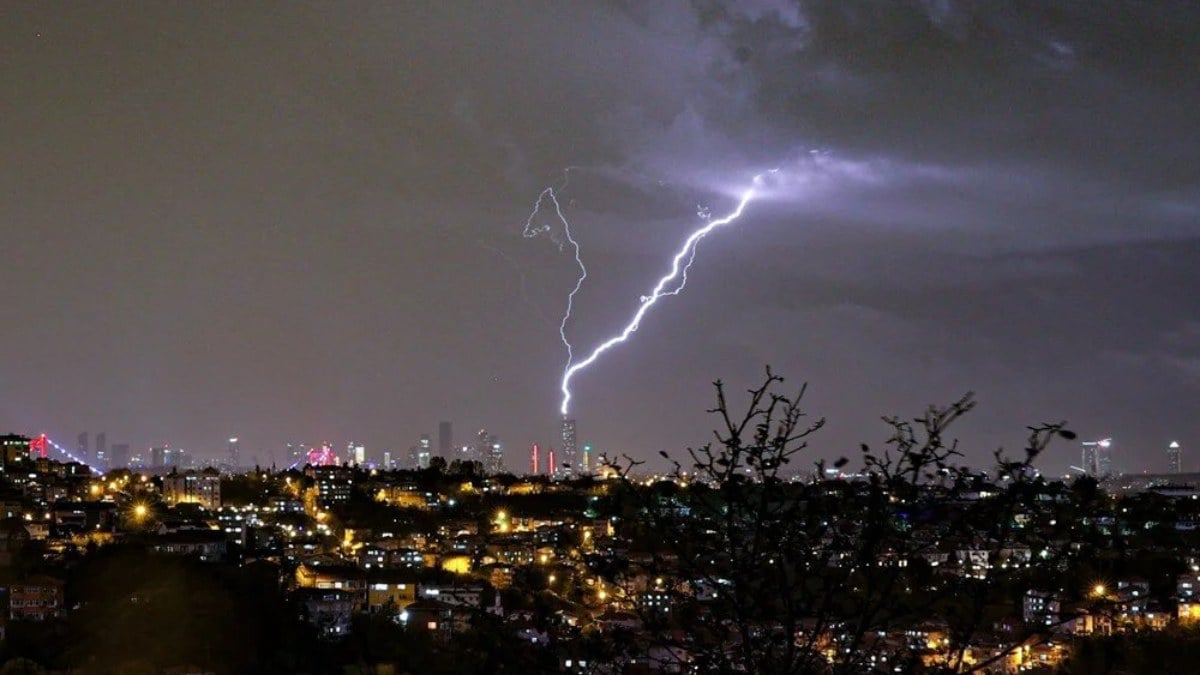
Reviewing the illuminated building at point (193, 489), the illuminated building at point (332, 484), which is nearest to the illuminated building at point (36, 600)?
the illuminated building at point (193, 489)

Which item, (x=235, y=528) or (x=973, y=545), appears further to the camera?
(x=235, y=528)

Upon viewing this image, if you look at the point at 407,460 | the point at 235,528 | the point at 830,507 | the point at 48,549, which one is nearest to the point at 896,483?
the point at 830,507

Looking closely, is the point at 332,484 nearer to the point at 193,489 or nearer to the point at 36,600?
the point at 193,489

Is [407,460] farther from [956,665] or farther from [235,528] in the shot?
[956,665]

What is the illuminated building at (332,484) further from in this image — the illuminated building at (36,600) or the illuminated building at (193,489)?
the illuminated building at (36,600)

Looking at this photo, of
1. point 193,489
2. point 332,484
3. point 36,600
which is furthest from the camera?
point 332,484

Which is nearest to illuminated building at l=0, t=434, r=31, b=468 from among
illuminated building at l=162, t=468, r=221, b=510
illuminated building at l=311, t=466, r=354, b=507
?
illuminated building at l=162, t=468, r=221, b=510

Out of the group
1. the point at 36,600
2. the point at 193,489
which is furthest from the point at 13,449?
the point at 36,600

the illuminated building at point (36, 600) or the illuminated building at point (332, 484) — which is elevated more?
the illuminated building at point (332, 484)

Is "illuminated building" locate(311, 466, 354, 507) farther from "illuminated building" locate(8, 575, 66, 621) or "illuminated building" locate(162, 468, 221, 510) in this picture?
"illuminated building" locate(8, 575, 66, 621)
